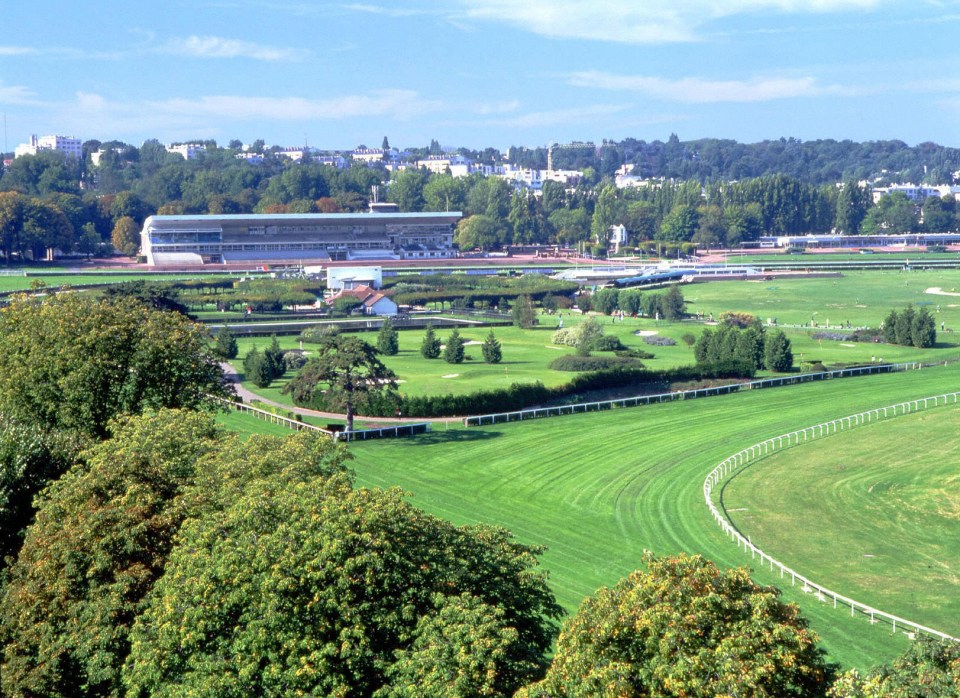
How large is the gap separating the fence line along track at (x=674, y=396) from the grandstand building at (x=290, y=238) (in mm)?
71167

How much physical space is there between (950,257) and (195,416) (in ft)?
348

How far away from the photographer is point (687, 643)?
1114cm

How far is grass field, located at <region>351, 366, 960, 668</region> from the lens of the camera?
2136 centimetres

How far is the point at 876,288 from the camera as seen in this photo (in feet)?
282

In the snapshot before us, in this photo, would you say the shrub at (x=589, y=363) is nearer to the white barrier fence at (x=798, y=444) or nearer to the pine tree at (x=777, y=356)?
the pine tree at (x=777, y=356)

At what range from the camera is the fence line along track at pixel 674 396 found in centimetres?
3669

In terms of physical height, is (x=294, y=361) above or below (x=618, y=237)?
below

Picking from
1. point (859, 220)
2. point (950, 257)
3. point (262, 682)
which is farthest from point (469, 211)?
point (262, 682)

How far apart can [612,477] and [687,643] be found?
698 inches

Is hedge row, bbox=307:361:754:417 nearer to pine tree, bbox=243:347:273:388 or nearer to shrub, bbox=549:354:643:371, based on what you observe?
shrub, bbox=549:354:643:371

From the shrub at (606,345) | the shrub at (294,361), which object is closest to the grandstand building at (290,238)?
the shrub at (294,361)

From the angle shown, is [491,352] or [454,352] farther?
[454,352]

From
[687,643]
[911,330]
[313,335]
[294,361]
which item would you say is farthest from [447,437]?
[911,330]

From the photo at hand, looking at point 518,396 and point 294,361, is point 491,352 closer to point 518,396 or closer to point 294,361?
point 294,361
